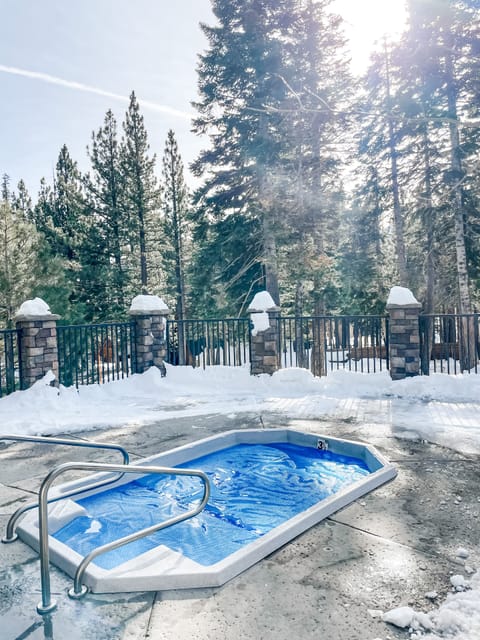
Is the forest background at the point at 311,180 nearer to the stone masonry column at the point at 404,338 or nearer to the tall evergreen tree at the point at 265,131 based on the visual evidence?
the tall evergreen tree at the point at 265,131

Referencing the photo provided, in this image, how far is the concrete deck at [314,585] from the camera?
215cm

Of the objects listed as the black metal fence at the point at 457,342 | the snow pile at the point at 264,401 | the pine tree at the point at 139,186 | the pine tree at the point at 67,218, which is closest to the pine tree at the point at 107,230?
the pine tree at the point at 139,186

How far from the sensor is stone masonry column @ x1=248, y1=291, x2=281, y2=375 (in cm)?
945

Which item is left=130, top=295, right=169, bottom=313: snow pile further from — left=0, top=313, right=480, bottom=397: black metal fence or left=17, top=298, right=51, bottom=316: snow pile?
left=17, top=298, right=51, bottom=316: snow pile

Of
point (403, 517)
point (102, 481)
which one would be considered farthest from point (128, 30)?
point (403, 517)

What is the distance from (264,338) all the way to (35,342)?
14.9ft

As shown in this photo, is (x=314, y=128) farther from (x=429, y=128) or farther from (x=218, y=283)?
(x=218, y=283)

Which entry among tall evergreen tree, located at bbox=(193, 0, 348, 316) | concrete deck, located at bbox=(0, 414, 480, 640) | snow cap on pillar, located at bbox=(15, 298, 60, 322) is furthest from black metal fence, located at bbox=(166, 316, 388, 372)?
concrete deck, located at bbox=(0, 414, 480, 640)

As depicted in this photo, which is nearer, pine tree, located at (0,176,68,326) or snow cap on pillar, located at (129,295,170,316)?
snow cap on pillar, located at (129,295,170,316)

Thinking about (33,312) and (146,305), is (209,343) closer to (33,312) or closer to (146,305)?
(146,305)

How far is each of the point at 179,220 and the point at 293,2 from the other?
442 inches

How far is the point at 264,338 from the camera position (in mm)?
9500

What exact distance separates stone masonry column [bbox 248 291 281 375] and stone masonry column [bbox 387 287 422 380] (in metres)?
2.40

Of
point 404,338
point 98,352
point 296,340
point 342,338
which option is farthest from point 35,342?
point 296,340
